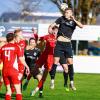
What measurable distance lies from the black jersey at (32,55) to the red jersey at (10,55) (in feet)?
13.1

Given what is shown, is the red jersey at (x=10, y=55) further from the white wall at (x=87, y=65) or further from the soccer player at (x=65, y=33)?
the white wall at (x=87, y=65)

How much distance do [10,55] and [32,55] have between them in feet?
13.9

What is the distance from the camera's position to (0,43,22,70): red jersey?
516 inches

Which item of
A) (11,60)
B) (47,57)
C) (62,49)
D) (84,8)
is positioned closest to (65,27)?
(62,49)

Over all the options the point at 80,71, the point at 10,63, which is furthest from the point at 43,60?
the point at 80,71

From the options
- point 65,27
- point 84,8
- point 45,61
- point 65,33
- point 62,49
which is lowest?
point 84,8

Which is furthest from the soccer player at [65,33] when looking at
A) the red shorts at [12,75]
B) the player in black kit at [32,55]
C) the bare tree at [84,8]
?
the bare tree at [84,8]

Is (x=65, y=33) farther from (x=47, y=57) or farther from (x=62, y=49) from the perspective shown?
(x=47, y=57)

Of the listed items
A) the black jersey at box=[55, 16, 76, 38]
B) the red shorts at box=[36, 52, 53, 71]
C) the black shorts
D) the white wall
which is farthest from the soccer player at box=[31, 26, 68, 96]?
the white wall

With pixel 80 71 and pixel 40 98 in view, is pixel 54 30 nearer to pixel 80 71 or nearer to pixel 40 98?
pixel 40 98

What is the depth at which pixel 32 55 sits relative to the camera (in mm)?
17359

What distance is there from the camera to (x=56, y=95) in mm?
17016

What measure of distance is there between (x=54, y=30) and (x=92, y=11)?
3009 centimetres

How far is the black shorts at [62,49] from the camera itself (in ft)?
56.8
